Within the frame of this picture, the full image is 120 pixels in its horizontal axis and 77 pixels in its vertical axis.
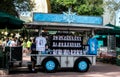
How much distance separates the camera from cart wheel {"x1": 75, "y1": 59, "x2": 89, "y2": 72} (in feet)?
60.2

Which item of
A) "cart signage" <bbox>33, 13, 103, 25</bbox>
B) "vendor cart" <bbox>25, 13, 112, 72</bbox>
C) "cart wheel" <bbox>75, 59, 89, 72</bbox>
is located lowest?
"cart wheel" <bbox>75, 59, 89, 72</bbox>

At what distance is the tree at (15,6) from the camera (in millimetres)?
21734

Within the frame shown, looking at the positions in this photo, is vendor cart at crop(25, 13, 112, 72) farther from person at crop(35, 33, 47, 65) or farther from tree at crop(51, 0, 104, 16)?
tree at crop(51, 0, 104, 16)

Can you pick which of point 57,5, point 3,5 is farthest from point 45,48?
point 57,5

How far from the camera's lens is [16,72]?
17.9m

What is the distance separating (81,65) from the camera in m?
18.4

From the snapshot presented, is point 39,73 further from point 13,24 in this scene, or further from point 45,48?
point 13,24

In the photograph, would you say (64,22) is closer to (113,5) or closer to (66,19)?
(66,19)

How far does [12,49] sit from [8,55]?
1.22ft

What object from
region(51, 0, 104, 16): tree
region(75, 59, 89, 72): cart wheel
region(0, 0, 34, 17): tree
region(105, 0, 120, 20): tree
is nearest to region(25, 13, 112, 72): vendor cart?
region(75, 59, 89, 72): cart wheel

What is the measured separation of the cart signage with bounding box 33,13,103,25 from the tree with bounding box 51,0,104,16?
22.9 meters

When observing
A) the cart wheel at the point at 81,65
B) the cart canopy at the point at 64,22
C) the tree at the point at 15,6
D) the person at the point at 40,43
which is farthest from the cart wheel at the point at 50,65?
the tree at the point at 15,6

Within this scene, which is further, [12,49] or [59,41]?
[59,41]

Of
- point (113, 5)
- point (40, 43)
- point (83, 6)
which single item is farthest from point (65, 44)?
point (83, 6)
